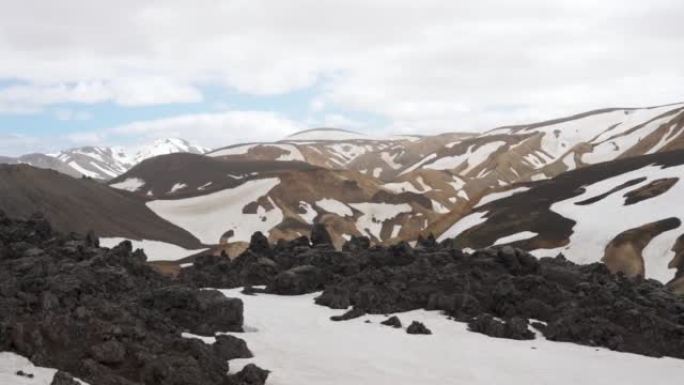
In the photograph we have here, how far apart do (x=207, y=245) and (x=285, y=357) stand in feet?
320

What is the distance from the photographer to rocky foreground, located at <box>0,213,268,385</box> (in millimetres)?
17094

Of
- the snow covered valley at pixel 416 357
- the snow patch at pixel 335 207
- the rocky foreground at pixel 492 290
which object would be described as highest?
the snow patch at pixel 335 207

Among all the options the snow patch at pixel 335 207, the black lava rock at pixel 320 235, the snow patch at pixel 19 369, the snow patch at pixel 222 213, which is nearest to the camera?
the snow patch at pixel 19 369

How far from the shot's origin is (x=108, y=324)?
1895 centimetres

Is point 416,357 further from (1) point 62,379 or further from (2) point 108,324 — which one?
(1) point 62,379

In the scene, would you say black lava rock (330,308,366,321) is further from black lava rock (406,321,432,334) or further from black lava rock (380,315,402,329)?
black lava rock (406,321,432,334)

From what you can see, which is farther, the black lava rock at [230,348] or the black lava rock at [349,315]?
the black lava rock at [349,315]

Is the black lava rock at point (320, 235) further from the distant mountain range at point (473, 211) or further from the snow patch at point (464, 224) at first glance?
the snow patch at point (464, 224)

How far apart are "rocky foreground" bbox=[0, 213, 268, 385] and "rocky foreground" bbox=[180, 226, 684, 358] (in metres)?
7.50

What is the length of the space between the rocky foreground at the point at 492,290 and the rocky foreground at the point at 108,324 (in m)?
7.50

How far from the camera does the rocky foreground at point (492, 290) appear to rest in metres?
28.4

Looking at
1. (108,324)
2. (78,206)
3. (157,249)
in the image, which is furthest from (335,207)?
(108,324)

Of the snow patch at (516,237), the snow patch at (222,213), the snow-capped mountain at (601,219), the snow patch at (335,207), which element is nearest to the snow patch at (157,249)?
the snow patch at (222,213)

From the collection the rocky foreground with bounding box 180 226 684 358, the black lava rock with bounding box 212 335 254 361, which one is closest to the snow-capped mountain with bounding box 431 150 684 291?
the rocky foreground with bounding box 180 226 684 358
